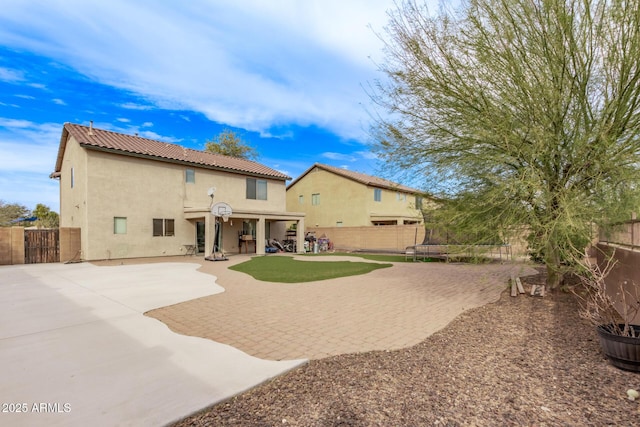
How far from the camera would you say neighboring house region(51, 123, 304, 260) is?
16312 millimetres

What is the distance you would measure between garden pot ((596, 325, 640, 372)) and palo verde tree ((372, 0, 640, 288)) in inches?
65.9

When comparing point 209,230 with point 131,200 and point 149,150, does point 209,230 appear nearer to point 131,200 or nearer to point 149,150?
point 131,200

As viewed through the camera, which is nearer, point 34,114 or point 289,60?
point 289,60

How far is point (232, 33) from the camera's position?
1024 centimetres

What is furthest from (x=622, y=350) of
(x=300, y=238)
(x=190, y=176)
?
(x=190, y=176)

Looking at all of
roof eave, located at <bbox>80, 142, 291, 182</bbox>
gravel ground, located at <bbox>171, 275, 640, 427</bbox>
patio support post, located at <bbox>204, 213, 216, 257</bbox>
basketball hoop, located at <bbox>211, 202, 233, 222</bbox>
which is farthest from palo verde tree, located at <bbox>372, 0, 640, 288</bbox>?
roof eave, located at <bbox>80, 142, 291, 182</bbox>

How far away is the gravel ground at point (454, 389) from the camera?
2607 mm

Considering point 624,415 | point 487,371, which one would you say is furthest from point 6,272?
point 624,415

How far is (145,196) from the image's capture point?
1789 cm

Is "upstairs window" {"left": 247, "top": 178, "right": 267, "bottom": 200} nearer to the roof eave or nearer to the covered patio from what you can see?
the roof eave

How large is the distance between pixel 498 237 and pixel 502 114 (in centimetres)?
213

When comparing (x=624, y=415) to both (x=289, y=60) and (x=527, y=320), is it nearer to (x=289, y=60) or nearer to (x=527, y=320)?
(x=527, y=320)

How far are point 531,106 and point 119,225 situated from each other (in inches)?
706

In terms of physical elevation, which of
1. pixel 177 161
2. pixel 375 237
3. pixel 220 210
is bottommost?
pixel 375 237
